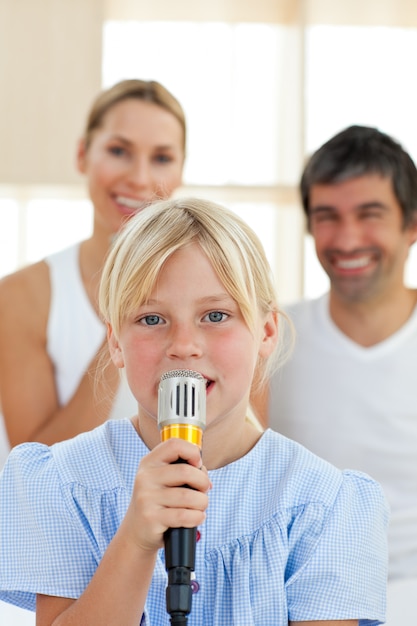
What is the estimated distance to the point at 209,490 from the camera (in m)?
1.03

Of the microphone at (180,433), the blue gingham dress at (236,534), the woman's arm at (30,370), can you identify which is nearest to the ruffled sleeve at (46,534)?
the blue gingham dress at (236,534)

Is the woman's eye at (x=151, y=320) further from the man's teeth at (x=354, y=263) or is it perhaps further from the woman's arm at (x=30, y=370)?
the man's teeth at (x=354, y=263)

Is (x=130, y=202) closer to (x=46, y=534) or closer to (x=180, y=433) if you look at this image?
(x=46, y=534)

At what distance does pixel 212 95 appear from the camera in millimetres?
3518

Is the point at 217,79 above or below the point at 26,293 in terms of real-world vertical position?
above

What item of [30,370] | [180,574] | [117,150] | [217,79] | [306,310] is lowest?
[180,574]

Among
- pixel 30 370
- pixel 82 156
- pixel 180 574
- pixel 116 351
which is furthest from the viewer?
pixel 82 156

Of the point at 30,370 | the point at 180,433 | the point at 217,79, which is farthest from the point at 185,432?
the point at 217,79

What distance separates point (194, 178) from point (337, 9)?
79cm

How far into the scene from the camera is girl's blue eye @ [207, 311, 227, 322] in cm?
100

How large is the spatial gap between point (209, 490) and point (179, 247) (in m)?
0.25

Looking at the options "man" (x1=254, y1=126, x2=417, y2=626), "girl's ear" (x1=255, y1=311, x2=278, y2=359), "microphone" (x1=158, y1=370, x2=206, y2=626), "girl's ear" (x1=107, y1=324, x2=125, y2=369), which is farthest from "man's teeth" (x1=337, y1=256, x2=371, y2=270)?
"microphone" (x1=158, y1=370, x2=206, y2=626)

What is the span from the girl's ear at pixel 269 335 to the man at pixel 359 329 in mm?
758

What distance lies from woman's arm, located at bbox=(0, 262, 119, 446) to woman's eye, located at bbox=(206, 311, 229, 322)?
0.76 m
